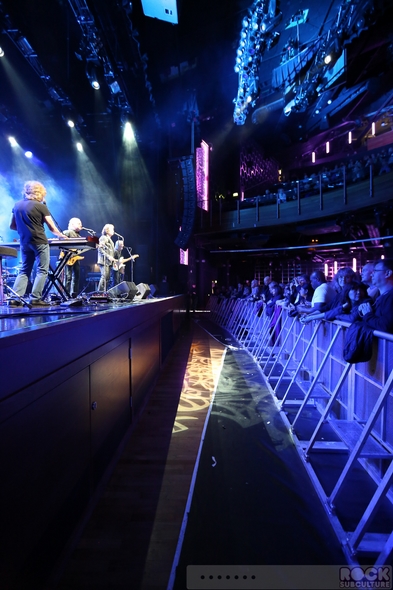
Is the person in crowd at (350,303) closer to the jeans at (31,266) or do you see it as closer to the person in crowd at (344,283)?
the person in crowd at (344,283)

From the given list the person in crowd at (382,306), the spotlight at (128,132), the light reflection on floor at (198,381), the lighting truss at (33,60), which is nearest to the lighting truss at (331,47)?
the spotlight at (128,132)

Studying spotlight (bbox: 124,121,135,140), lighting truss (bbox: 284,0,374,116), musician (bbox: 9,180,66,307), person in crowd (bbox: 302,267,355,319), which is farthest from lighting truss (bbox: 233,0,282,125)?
musician (bbox: 9,180,66,307)

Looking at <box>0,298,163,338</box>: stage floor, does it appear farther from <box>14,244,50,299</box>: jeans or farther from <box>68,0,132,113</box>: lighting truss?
<box>68,0,132,113</box>: lighting truss

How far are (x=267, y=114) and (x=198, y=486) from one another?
1853 cm

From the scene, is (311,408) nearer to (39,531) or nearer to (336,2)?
(39,531)

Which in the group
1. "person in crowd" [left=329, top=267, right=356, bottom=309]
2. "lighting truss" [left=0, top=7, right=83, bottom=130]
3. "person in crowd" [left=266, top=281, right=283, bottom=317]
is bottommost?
"person in crowd" [left=266, top=281, right=283, bottom=317]

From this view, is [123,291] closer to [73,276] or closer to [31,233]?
[73,276]

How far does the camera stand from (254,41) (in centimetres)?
1024

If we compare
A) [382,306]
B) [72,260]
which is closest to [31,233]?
[72,260]

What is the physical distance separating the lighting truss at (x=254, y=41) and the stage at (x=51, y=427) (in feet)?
41.3

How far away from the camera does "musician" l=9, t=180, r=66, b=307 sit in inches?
117

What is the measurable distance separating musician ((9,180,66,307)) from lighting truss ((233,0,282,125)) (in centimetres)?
1114

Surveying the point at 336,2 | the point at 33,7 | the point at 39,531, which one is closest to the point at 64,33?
the point at 33,7

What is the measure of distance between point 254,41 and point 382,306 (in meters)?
12.4
